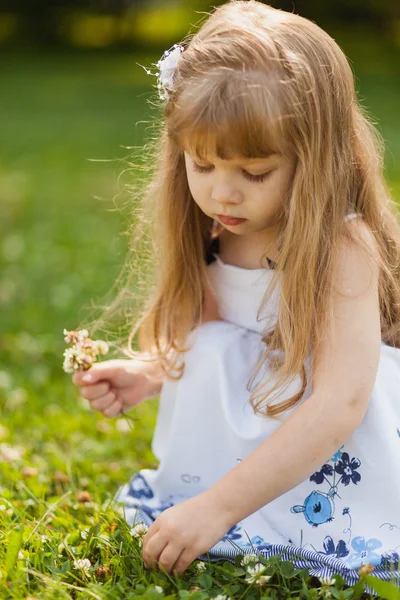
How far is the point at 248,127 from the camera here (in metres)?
1.67

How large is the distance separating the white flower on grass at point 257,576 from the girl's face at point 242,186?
0.71 m

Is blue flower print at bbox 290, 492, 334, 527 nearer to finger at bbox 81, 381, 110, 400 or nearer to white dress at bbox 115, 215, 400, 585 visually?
white dress at bbox 115, 215, 400, 585

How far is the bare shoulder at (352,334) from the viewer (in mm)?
1806

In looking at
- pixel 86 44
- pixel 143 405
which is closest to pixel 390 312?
pixel 143 405

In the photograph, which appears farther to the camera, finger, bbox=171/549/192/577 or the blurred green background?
the blurred green background

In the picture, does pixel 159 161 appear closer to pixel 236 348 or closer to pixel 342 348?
pixel 236 348

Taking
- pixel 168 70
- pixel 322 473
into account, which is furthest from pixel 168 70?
pixel 322 473

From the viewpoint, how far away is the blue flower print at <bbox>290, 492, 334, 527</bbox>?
1.95 meters

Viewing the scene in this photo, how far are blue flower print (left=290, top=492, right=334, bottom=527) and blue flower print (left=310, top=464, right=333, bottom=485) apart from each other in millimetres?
31

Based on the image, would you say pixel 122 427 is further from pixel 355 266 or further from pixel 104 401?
pixel 355 266

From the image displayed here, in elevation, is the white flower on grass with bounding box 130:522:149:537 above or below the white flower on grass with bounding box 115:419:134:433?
above

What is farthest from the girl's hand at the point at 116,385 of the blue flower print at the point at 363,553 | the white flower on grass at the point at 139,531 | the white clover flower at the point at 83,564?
the blue flower print at the point at 363,553

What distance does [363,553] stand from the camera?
188 centimetres

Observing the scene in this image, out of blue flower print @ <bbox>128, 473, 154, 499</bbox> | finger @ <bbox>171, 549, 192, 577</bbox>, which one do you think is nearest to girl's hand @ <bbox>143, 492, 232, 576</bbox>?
finger @ <bbox>171, 549, 192, 577</bbox>
